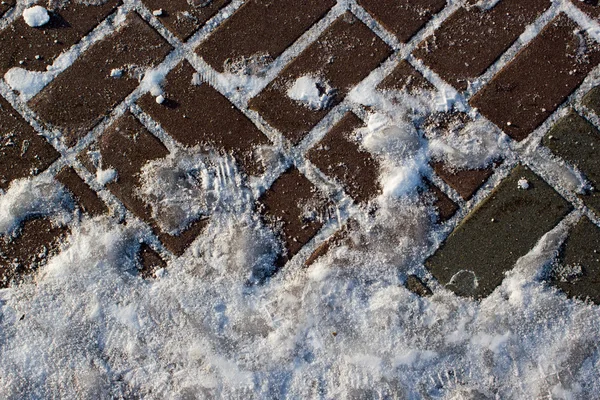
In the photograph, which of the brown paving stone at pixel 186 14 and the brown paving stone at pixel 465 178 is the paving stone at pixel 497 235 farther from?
the brown paving stone at pixel 186 14

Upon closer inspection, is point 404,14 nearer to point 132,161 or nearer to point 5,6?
point 132,161

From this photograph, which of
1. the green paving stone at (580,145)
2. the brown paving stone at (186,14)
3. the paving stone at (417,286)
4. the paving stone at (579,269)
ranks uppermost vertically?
the brown paving stone at (186,14)

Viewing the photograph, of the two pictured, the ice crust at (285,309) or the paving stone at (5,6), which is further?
the paving stone at (5,6)

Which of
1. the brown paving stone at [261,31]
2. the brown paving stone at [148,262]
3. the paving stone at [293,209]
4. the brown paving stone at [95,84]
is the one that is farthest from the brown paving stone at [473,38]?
the brown paving stone at [148,262]

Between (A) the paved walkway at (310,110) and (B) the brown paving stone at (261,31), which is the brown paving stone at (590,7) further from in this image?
(B) the brown paving stone at (261,31)

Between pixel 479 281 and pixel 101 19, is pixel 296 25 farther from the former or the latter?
pixel 479 281

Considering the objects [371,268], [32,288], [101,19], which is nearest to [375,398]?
[371,268]

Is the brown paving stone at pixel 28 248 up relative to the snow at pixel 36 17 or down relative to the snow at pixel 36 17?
down
